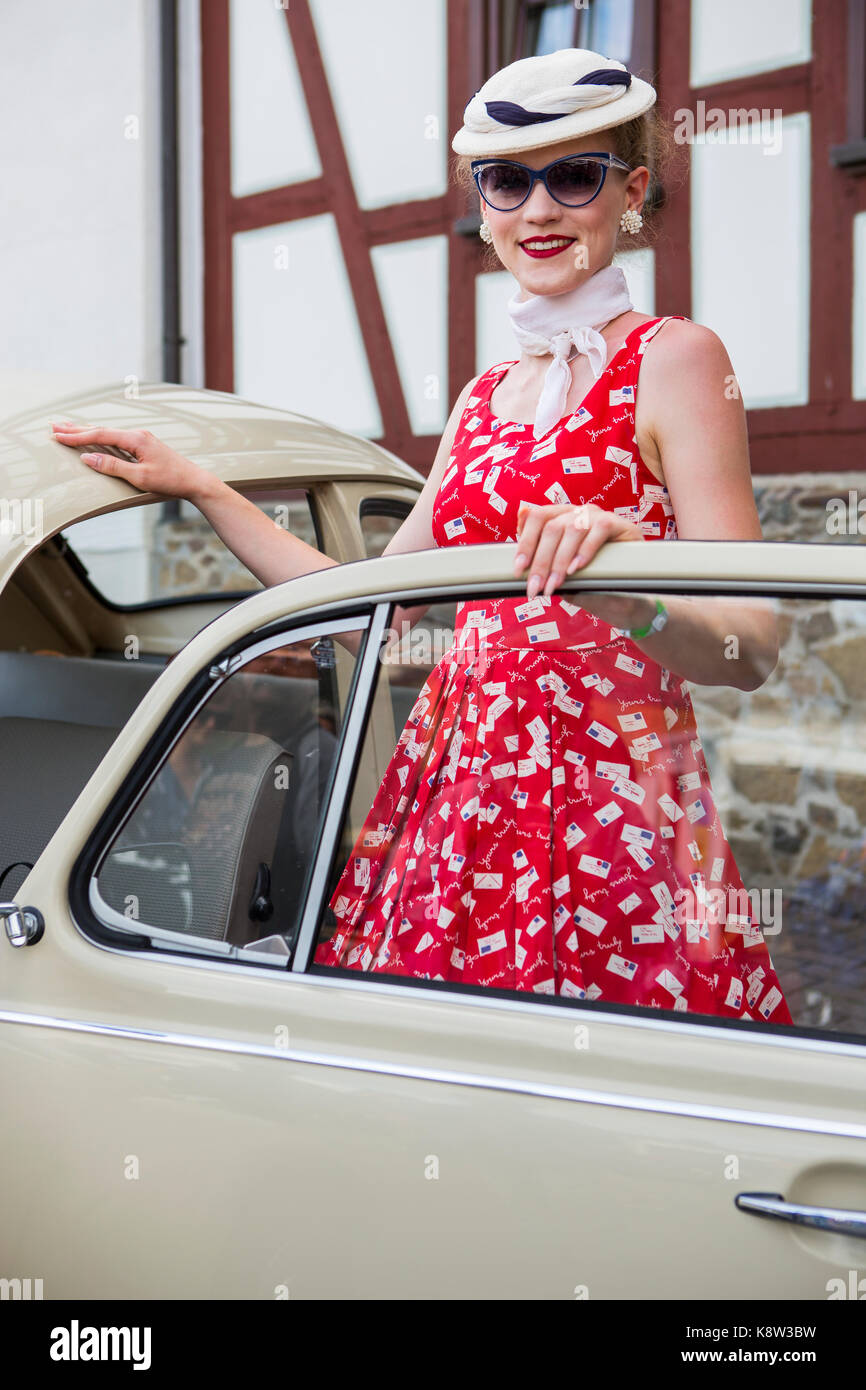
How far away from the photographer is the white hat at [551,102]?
6.04 ft

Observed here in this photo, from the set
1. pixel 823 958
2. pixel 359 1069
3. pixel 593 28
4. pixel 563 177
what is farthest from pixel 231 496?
pixel 593 28

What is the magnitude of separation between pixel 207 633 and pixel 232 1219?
0.72m

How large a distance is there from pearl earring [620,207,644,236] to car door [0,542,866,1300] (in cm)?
74

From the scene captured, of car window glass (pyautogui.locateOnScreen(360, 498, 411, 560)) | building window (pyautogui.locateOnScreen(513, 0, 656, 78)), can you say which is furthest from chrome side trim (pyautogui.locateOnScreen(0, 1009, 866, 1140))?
building window (pyautogui.locateOnScreen(513, 0, 656, 78))

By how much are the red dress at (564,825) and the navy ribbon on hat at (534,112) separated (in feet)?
1.26

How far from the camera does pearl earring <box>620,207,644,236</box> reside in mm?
1983

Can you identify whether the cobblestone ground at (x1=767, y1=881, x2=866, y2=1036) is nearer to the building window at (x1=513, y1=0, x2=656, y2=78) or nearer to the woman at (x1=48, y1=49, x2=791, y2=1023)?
the woman at (x1=48, y1=49, x2=791, y2=1023)

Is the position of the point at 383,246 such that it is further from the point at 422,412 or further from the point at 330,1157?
the point at 330,1157

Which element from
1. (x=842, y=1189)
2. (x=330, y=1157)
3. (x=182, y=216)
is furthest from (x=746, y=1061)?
(x=182, y=216)

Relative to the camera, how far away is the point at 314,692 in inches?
68.8

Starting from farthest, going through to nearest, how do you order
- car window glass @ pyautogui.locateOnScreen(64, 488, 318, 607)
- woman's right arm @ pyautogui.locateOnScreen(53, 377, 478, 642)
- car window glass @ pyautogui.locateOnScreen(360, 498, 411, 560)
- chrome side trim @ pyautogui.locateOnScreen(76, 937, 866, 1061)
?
car window glass @ pyautogui.locateOnScreen(360, 498, 411, 560) < car window glass @ pyautogui.locateOnScreen(64, 488, 318, 607) < woman's right arm @ pyautogui.locateOnScreen(53, 377, 478, 642) < chrome side trim @ pyautogui.locateOnScreen(76, 937, 866, 1061)

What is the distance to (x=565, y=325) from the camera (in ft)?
6.32

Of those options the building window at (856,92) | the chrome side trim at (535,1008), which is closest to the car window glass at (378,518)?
the chrome side trim at (535,1008)

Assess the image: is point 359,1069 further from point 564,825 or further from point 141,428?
point 141,428
